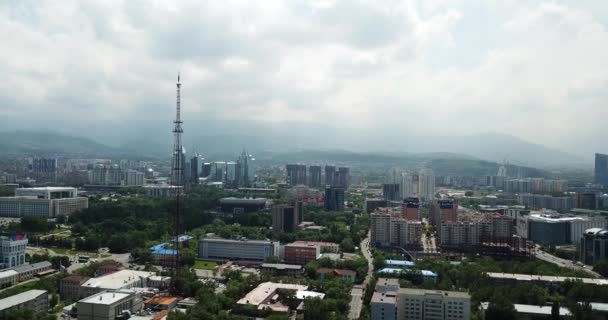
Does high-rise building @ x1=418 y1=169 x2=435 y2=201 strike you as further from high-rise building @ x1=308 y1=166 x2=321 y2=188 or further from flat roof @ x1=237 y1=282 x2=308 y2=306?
flat roof @ x1=237 y1=282 x2=308 y2=306

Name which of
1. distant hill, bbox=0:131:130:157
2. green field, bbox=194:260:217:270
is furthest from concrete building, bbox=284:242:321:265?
distant hill, bbox=0:131:130:157

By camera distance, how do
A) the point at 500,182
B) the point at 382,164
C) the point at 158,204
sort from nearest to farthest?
the point at 158,204
the point at 500,182
the point at 382,164

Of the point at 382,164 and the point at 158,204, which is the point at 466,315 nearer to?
the point at 158,204

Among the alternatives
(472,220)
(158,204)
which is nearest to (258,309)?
(472,220)

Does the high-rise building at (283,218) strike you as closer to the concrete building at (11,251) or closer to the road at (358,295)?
the road at (358,295)

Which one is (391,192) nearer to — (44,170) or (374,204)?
(374,204)
